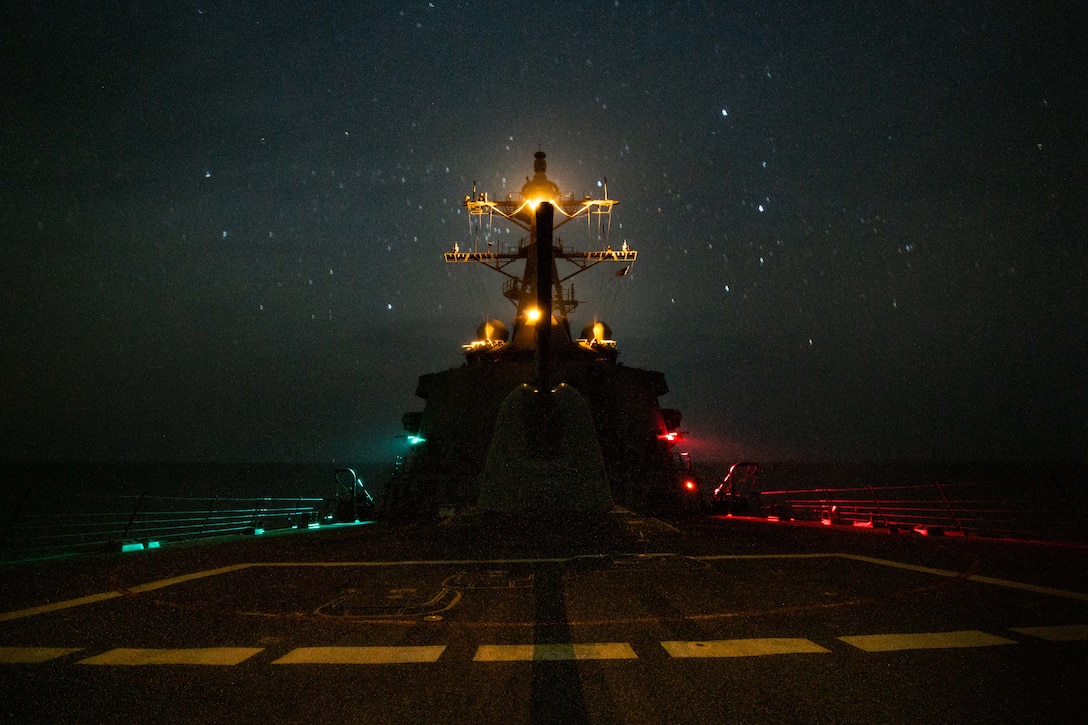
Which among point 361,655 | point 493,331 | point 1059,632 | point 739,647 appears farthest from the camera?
point 493,331

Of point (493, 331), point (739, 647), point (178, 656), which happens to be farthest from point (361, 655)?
point (493, 331)

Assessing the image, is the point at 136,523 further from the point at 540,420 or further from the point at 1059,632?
the point at 1059,632

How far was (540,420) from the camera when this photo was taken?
35.4 feet

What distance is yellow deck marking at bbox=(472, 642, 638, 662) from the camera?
3.86 m

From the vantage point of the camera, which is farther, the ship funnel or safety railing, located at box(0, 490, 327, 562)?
the ship funnel

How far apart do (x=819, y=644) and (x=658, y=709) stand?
71.4 inches

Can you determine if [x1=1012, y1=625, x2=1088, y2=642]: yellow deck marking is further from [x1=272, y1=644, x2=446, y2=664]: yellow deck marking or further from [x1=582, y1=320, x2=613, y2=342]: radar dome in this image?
[x1=582, y1=320, x2=613, y2=342]: radar dome

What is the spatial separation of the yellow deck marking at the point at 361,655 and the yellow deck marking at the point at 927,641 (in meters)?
3.11

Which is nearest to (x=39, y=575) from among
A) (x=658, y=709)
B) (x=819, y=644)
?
(x=658, y=709)

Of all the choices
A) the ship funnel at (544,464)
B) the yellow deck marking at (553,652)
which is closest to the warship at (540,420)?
the ship funnel at (544,464)

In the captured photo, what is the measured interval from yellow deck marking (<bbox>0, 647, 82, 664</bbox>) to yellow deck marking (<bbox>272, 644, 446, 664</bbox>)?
1.66 meters

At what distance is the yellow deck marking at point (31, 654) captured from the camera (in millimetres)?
3904

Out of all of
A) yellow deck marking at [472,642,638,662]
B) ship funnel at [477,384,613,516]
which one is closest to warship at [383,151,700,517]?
ship funnel at [477,384,613,516]

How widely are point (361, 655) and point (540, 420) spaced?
7018 mm
